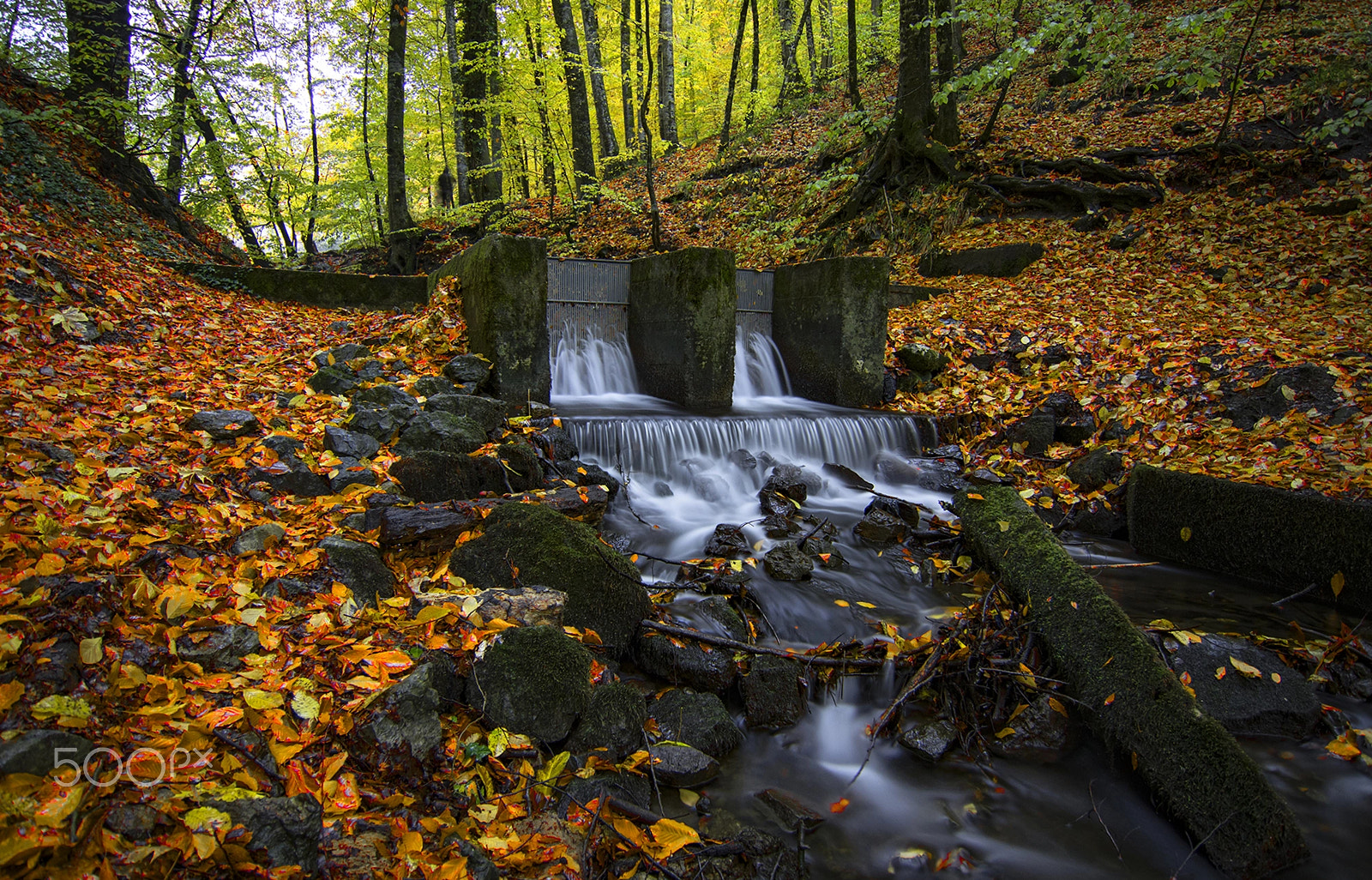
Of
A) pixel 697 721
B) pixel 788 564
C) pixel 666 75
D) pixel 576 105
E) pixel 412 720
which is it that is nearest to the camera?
pixel 412 720

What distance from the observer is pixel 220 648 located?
241cm

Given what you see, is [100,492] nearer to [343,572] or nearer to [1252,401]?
[343,572]

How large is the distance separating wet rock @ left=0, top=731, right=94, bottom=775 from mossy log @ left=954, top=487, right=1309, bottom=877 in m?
4.01

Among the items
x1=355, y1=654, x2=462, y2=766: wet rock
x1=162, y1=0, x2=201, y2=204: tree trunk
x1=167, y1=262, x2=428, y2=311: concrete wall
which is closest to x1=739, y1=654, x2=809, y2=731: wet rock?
x1=355, y1=654, x2=462, y2=766: wet rock

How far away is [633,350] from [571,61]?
7349mm

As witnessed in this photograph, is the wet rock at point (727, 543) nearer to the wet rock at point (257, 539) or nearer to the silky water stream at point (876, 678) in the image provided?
the silky water stream at point (876, 678)

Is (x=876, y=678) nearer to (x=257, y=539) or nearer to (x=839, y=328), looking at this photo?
(x=257, y=539)

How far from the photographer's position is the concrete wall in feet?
27.0

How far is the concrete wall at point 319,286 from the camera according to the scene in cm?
822

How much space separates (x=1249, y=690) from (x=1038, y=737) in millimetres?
1237

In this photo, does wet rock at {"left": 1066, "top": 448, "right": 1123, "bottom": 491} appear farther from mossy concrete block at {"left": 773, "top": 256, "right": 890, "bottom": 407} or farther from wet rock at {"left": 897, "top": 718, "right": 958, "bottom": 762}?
wet rock at {"left": 897, "top": 718, "right": 958, "bottom": 762}

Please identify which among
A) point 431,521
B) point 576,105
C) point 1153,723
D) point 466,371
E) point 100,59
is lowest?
point 1153,723

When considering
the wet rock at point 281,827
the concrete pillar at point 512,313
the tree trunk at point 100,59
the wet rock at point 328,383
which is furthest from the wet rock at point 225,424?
the tree trunk at point 100,59

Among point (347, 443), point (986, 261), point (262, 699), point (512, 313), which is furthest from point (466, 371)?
point (986, 261)
